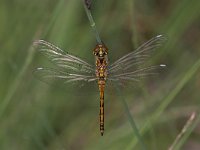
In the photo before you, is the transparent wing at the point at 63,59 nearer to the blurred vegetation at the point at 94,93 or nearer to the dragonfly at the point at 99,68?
the dragonfly at the point at 99,68

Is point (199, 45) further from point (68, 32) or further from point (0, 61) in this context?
point (0, 61)

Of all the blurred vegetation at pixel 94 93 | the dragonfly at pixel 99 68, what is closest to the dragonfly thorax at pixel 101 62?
the dragonfly at pixel 99 68

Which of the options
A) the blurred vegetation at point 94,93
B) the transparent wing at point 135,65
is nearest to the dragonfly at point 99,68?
the transparent wing at point 135,65

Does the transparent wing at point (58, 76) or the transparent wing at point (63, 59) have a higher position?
the transparent wing at point (63, 59)

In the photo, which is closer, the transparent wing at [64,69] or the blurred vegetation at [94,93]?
the transparent wing at [64,69]

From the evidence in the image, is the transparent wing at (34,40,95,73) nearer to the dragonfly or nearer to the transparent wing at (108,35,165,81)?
the dragonfly

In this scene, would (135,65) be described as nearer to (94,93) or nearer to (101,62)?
(101,62)

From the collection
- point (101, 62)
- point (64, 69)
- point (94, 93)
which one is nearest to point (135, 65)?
point (101, 62)

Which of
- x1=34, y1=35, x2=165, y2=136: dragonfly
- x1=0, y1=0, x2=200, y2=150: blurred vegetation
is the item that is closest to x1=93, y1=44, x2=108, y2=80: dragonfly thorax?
x1=34, y1=35, x2=165, y2=136: dragonfly
